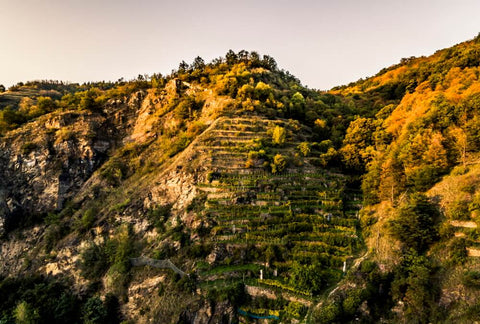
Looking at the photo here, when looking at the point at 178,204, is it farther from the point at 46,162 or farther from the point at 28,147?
the point at 28,147

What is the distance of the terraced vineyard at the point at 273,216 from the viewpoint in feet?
84.2

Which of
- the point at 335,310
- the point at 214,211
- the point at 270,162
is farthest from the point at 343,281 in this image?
the point at 270,162

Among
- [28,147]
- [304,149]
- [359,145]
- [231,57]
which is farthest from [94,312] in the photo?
[231,57]

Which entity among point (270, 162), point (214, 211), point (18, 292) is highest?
point (270, 162)

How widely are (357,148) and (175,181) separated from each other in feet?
99.1

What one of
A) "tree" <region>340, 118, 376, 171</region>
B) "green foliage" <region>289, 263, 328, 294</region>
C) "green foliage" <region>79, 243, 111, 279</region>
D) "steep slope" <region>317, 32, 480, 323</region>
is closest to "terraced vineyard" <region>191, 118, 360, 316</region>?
"green foliage" <region>289, 263, 328, 294</region>

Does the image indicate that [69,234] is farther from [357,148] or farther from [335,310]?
[357,148]

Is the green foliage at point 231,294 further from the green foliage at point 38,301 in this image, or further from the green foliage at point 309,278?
the green foliage at point 38,301

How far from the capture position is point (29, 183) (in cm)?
4450

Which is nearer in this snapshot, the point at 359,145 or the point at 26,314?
the point at 26,314

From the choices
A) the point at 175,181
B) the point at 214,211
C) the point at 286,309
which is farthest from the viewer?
the point at 175,181

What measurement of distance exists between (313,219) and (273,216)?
5.10 meters

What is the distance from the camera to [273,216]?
30.5 meters

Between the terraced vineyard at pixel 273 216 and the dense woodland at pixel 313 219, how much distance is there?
16cm
